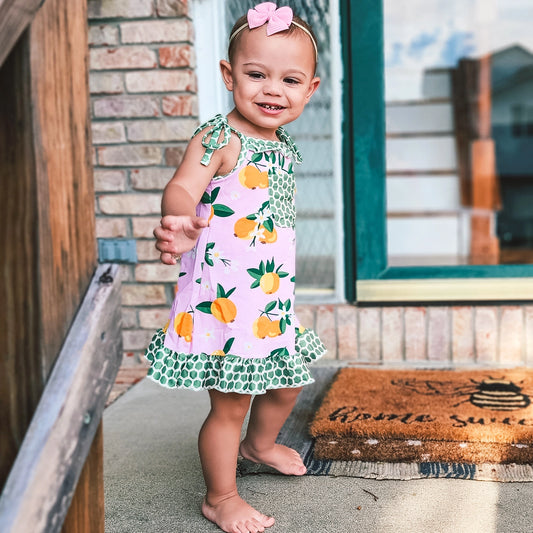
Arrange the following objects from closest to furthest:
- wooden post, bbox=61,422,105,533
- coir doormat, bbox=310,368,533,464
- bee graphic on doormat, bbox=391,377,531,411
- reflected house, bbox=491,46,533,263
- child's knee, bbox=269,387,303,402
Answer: wooden post, bbox=61,422,105,533, child's knee, bbox=269,387,303,402, coir doormat, bbox=310,368,533,464, bee graphic on doormat, bbox=391,377,531,411, reflected house, bbox=491,46,533,263

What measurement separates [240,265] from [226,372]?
0.25 m

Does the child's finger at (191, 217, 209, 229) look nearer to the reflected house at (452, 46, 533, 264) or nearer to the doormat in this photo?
the doormat

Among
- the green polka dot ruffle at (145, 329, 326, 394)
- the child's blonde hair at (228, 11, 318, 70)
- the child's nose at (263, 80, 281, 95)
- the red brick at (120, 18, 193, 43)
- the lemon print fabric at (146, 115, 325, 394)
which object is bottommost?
the green polka dot ruffle at (145, 329, 326, 394)

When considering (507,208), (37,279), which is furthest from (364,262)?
(507,208)

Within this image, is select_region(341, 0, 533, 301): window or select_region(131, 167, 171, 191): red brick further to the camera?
select_region(341, 0, 533, 301): window

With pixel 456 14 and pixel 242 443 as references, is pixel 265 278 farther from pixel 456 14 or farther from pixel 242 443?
pixel 456 14

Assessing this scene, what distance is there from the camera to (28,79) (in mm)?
942

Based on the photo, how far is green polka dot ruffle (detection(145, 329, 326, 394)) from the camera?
1.52m

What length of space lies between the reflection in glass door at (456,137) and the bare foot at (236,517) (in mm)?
4075

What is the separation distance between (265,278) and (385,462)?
2.23ft

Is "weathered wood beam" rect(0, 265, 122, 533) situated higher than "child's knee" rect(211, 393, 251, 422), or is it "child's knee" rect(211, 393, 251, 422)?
"weathered wood beam" rect(0, 265, 122, 533)

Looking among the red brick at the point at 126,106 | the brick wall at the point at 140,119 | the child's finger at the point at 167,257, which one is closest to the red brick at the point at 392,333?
the brick wall at the point at 140,119

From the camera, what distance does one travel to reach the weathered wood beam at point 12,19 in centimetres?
87

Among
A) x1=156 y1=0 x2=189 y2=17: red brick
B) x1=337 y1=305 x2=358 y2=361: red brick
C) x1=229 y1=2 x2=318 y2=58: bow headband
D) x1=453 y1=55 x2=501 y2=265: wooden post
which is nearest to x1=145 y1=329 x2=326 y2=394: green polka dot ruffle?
x1=229 y1=2 x2=318 y2=58: bow headband
